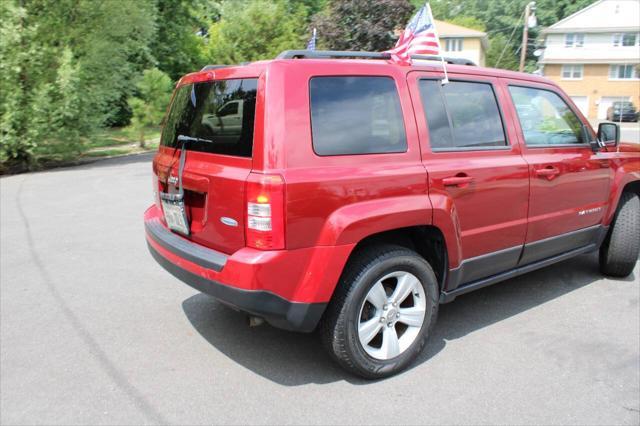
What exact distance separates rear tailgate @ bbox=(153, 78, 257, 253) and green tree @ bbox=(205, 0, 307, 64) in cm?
2199

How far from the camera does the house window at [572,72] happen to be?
50.9 m

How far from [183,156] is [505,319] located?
2.77m

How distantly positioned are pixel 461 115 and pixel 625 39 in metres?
56.5

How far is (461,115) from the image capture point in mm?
3732

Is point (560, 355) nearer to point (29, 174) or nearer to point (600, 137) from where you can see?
point (600, 137)

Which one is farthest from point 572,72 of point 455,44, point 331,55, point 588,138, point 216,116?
point 216,116

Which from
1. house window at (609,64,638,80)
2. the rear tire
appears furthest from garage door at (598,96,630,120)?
the rear tire

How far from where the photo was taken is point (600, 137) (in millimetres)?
4863

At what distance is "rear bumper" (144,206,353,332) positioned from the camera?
9.45ft

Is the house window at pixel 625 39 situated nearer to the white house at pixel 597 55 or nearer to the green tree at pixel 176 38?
the white house at pixel 597 55

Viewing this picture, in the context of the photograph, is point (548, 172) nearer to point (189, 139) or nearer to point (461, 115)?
point (461, 115)

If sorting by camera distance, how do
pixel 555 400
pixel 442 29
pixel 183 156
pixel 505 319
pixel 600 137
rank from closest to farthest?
pixel 555 400
pixel 183 156
pixel 505 319
pixel 600 137
pixel 442 29

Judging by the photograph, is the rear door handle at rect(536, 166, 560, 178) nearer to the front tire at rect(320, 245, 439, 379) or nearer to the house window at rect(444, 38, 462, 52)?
the front tire at rect(320, 245, 439, 379)

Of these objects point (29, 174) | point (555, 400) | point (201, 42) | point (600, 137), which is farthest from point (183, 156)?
point (201, 42)
